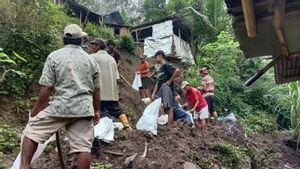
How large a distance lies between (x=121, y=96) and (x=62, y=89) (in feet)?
23.9

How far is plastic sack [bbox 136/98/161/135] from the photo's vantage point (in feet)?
20.2

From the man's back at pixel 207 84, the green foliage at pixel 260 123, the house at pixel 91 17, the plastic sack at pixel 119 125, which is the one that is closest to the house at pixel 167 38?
the house at pixel 91 17

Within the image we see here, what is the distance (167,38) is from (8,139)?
1609 cm

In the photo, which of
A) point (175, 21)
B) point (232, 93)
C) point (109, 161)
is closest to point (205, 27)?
point (175, 21)

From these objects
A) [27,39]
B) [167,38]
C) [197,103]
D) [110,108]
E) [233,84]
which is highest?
[167,38]

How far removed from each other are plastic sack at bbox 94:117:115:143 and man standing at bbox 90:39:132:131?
452mm

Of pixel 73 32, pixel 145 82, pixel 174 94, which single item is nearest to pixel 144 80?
pixel 145 82

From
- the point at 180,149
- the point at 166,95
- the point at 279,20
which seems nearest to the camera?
the point at 279,20

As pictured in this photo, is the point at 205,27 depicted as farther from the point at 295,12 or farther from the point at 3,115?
the point at 295,12

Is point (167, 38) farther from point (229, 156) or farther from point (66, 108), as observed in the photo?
point (66, 108)

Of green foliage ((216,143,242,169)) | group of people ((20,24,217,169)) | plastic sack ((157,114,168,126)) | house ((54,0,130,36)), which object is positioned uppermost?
house ((54,0,130,36))

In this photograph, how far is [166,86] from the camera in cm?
689

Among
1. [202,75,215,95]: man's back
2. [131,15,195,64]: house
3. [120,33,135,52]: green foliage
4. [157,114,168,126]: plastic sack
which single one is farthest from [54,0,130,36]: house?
[157,114,168,126]: plastic sack

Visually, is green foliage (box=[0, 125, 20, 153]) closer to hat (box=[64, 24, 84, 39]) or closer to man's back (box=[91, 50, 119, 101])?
man's back (box=[91, 50, 119, 101])
